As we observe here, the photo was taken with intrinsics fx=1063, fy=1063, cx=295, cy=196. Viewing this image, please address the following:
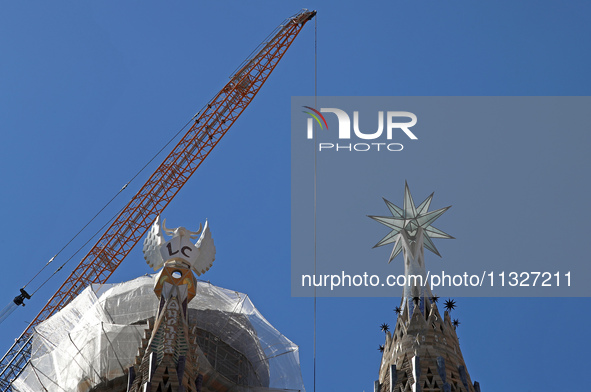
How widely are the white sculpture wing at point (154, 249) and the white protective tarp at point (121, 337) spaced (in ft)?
12.3

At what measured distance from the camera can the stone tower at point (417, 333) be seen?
169ft

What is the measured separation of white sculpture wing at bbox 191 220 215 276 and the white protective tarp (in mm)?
4352

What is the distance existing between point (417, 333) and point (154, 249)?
14498 mm

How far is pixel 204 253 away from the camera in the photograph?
5622 centimetres

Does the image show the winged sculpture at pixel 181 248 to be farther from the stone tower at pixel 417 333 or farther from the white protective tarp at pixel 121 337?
the stone tower at pixel 417 333

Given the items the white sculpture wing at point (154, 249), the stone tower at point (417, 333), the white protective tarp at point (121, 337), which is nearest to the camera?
the stone tower at point (417, 333)

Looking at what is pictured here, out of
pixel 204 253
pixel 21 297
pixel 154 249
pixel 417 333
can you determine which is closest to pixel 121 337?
pixel 154 249

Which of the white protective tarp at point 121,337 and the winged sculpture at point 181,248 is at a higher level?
the winged sculpture at point 181,248

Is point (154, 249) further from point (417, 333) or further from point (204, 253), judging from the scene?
point (417, 333)

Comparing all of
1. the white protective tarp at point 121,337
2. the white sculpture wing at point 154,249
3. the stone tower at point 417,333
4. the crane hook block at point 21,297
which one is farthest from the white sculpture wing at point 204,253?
the crane hook block at point 21,297

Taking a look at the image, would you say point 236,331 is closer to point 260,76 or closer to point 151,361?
point 151,361

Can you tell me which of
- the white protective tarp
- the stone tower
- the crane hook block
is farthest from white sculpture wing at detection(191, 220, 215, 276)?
the crane hook block

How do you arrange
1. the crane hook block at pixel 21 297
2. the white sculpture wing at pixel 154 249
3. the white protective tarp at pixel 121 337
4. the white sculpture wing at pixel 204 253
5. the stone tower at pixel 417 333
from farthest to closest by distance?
the crane hook block at pixel 21 297 < the white sculpture wing at pixel 154 249 < the white sculpture wing at pixel 204 253 < the white protective tarp at pixel 121 337 < the stone tower at pixel 417 333

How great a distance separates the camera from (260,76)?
91188mm
